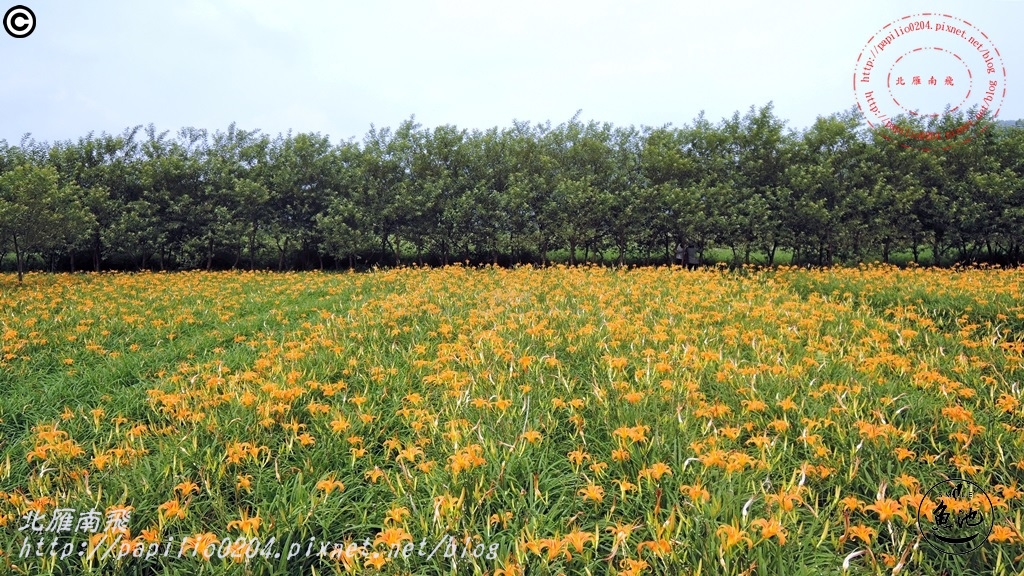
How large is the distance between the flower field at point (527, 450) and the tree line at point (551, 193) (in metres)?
14.4

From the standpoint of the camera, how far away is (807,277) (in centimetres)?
1120

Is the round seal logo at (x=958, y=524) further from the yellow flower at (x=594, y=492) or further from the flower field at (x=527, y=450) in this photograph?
the yellow flower at (x=594, y=492)

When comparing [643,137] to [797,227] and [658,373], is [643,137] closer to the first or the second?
[797,227]

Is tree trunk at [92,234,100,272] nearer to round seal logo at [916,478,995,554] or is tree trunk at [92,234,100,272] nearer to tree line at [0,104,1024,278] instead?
tree line at [0,104,1024,278]

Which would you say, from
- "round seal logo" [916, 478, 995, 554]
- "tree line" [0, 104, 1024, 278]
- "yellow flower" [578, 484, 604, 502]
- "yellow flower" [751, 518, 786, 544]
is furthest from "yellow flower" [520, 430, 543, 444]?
"tree line" [0, 104, 1024, 278]

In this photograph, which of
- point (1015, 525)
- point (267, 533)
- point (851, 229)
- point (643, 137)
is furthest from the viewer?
point (643, 137)

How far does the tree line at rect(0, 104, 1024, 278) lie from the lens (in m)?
19.7

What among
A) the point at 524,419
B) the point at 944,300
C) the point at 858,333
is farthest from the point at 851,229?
the point at 524,419

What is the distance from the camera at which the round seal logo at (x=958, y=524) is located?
2.35 meters

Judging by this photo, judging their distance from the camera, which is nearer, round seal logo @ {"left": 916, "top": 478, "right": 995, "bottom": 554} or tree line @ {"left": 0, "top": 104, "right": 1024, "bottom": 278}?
round seal logo @ {"left": 916, "top": 478, "right": 995, "bottom": 554}

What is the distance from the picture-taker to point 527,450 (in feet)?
10.0

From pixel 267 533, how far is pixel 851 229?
2259cm

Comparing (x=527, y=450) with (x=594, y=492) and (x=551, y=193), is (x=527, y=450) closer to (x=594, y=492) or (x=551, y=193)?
(x=594, y=492)

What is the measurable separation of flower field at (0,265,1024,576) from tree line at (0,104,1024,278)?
14.4 m
